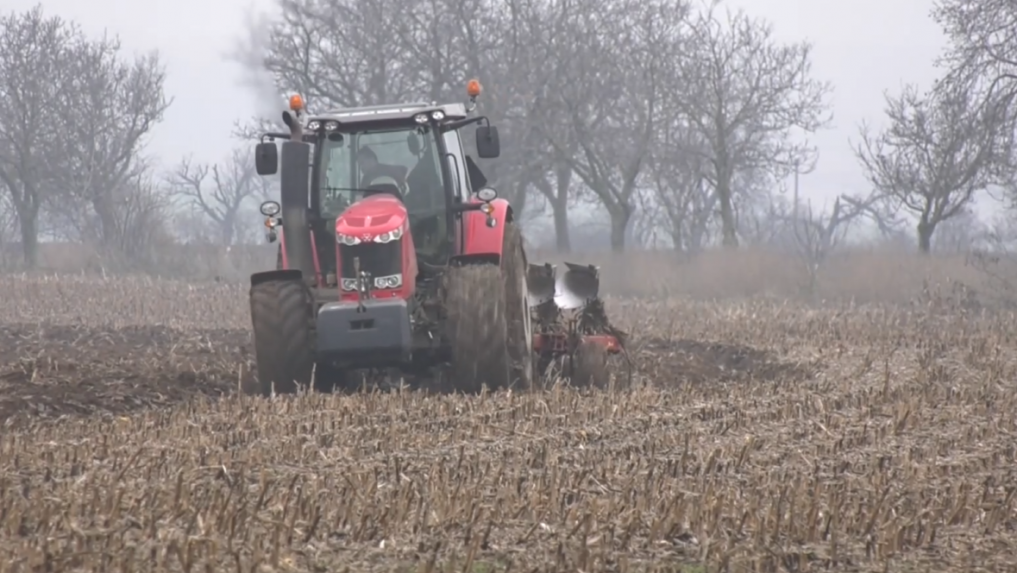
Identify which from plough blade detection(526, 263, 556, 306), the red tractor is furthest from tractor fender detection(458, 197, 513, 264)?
plough blade detection(526, 263, 556, 306)

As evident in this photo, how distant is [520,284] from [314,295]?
1549 mm

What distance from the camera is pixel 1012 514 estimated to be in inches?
224

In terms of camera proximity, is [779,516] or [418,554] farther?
[779,516]

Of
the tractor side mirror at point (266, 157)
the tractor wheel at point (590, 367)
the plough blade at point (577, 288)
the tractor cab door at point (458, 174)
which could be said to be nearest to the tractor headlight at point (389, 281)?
the tractor cab door at point (458, 174)

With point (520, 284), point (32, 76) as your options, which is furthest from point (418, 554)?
point (32, 76)

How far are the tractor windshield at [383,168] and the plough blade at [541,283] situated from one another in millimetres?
1694

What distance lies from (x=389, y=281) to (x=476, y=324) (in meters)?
0.67

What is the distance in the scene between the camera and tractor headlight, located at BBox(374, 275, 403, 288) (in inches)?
363

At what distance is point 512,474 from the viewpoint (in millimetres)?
6121

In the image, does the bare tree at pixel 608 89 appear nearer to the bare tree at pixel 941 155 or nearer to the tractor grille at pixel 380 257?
the bare tree at pixel 941 155

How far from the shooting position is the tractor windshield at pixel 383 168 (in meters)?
9.90

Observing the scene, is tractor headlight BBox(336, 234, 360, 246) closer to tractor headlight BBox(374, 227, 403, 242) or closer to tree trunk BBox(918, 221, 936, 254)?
tractor headlight BBox(374, 227, 403, 242)

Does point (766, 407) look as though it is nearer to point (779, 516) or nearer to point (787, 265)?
point (779, 516)

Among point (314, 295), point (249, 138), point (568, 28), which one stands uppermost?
point (568, 28)
